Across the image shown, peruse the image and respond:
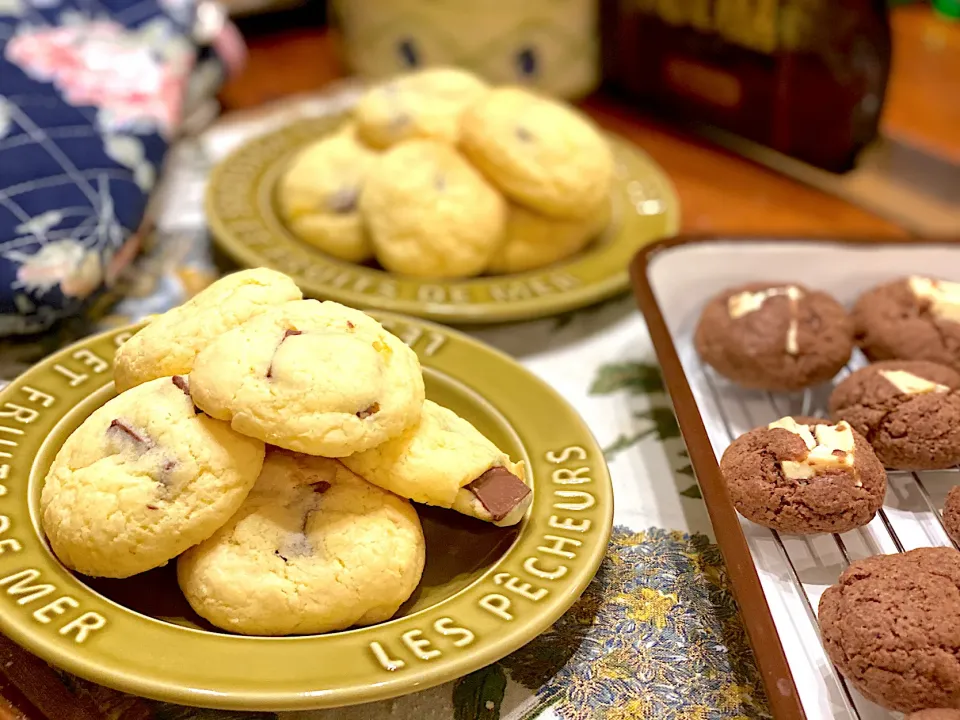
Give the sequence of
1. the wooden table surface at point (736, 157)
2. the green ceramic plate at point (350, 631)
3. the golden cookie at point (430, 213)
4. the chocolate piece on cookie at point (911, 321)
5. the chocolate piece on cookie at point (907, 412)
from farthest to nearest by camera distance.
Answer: the wooden table surface at point (736, 157) → the golden cookie at point (430, 213) → the chocolate piece on cookie at point (911, 321) → the chocolate piece on cookie at point (907, 412) → the green ceramic plate at point (350, 631)

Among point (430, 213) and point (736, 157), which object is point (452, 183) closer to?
point (430, 213)

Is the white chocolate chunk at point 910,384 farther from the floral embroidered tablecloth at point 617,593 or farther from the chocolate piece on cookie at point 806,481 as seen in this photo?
the floral embroidered tablecloth at point 617,593

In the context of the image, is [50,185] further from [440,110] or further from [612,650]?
[612,650]

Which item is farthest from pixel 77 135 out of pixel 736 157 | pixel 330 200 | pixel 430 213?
pixel 736 157

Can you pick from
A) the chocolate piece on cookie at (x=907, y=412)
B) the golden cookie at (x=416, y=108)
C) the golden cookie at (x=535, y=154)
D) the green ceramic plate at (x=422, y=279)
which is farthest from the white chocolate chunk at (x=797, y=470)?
the golden cookie at (x=416, y=108)

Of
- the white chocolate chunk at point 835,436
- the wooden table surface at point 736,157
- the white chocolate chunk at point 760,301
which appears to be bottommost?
the wooden table surface at point 736,157

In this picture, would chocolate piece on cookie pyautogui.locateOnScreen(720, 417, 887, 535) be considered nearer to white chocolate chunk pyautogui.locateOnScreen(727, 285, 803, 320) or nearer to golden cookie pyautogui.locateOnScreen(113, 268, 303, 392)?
white chocolate chunk pyautogui.locateOnScreen(727, 285, 803, 320)

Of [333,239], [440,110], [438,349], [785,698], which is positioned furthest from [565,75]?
[785,698]

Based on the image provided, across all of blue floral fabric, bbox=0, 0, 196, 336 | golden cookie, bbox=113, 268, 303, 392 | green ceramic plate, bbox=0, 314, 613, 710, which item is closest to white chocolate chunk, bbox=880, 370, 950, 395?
green ceramic plate, bbox=0, 314, 613, 710
